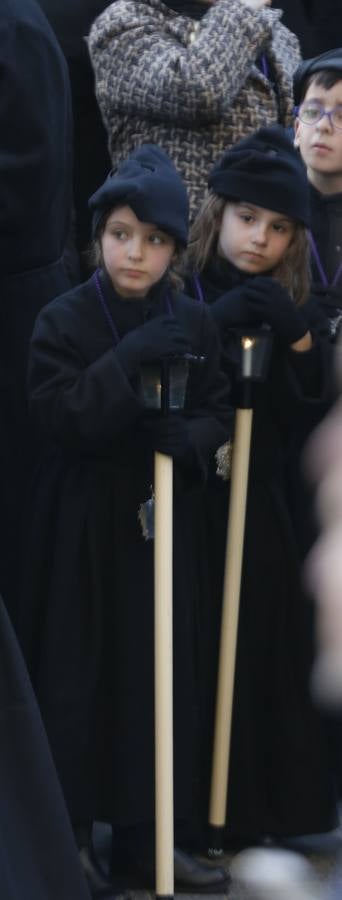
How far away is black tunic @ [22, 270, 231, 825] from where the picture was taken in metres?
4.14

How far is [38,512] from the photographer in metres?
4.29

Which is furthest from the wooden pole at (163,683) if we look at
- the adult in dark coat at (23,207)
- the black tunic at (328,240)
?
the black tunic at (328,240)

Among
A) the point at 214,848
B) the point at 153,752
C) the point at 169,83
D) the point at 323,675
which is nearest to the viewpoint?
the point at 323,675

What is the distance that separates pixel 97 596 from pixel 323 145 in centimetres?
139

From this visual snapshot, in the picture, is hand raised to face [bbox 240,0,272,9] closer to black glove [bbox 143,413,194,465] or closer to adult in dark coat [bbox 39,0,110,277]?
adult in dark coat [bbox 39,0,110,277]

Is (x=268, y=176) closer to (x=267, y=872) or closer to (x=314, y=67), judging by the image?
(x=314, y=67)

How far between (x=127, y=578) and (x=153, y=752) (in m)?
0.39

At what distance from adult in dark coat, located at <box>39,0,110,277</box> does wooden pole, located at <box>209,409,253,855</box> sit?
4.44ft

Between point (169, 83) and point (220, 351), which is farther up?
point (169, 83)

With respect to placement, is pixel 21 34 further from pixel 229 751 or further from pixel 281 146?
pixel 229 751

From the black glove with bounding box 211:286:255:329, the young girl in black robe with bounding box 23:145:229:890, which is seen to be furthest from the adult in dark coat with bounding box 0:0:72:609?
the black glove with bounding box 211:286:255:329

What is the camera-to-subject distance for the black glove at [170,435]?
3982mm

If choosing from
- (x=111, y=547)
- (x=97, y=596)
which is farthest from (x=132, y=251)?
(x=97, y=596)

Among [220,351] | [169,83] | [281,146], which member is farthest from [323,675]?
[169,83]
